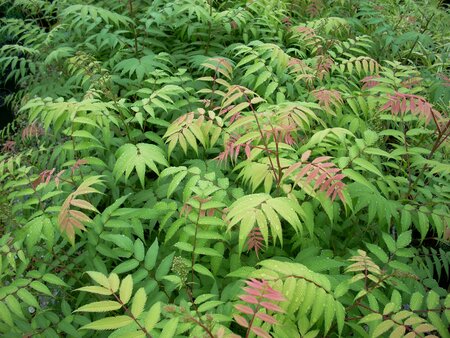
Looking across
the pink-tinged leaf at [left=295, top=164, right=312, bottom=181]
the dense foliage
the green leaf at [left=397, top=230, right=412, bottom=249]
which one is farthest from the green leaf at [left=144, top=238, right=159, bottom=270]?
the green leaf at [left=397, top=230, right=412, bottom=249]

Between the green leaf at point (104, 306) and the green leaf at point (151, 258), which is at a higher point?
the green leaf at point (104, 306)

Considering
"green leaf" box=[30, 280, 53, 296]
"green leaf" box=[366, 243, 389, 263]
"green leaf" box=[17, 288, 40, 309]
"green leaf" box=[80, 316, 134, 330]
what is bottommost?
"green leaf" box=[17, 288, 40, 309]

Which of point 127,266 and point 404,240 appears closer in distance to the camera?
point 127,266

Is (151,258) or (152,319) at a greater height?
(152,319)

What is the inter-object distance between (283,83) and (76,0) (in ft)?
7.76

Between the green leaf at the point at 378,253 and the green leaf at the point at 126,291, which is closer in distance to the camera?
the green leaf at the point at 126,291

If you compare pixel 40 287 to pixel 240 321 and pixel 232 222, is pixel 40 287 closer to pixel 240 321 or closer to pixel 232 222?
pixel 232 222

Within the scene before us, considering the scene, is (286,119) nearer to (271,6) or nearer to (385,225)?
(385,225)

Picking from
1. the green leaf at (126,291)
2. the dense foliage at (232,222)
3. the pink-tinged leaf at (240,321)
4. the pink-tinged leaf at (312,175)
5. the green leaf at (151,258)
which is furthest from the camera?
the green leaf at (151,258)

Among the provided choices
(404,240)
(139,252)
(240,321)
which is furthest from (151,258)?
(404,240)

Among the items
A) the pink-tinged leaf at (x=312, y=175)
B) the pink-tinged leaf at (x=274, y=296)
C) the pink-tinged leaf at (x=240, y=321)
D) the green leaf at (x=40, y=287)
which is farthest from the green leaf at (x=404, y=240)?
the green leaf at (x=40, y=287)

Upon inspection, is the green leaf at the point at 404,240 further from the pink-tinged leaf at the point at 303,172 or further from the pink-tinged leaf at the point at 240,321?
the pink-tinged leaf at the point at 240,321

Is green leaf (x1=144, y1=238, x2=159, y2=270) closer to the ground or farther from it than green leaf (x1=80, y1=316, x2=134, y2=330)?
closer to the ground

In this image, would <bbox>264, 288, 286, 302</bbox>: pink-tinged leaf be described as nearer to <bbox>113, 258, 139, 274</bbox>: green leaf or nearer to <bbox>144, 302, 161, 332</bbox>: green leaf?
<bbox>144, 302, 161, 332</bbox>: green leaf
